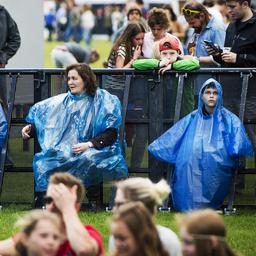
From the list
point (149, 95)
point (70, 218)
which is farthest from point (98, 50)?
point (70, 218)

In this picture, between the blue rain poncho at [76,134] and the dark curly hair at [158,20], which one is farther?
the dark curly hair at [158,20]

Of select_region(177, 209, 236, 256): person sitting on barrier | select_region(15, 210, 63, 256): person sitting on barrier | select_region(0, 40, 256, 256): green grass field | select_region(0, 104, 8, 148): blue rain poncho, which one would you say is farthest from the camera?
select_region(0, 104, 8, 148): blue rain poncho

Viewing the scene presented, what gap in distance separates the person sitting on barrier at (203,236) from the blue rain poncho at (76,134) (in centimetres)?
545

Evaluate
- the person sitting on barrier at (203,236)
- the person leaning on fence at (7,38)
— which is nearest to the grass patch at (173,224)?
the person leaning on fence at (7,38)

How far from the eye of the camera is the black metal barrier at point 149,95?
11.7 metres

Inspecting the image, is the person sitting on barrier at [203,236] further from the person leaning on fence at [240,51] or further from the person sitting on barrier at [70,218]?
the person leaning on fence at [240,51]

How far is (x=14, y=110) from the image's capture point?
39.8 ft

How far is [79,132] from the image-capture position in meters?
11.5

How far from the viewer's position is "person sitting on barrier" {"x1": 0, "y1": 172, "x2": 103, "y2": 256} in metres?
6.58

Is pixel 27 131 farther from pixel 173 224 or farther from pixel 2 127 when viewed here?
pixel 173 224

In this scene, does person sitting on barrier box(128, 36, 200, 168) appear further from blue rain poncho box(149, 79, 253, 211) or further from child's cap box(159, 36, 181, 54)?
blue rain poncho box(149, 79, 253, 211)

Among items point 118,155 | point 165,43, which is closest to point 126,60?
point 165,43

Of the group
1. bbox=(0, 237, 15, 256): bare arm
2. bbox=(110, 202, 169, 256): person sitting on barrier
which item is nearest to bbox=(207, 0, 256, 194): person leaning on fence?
bbox=(0, 237, 15, 256): bare arm

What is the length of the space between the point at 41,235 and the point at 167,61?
5.66 meters
